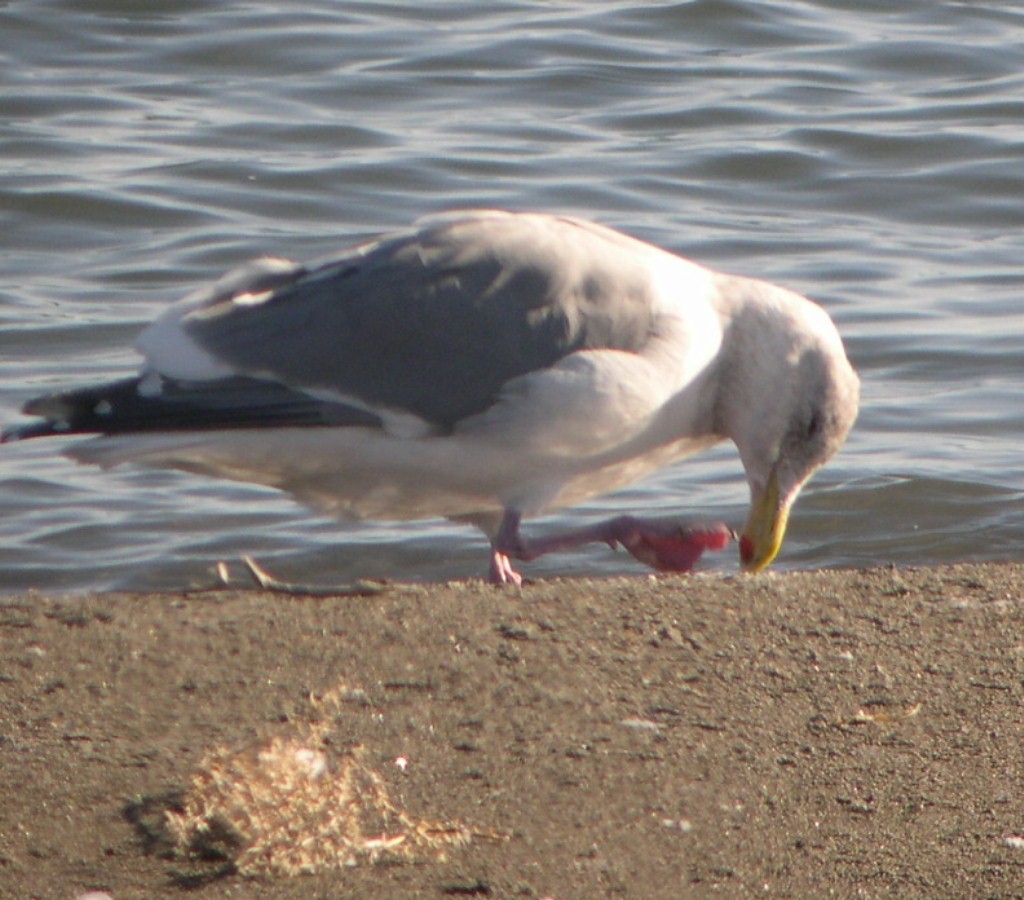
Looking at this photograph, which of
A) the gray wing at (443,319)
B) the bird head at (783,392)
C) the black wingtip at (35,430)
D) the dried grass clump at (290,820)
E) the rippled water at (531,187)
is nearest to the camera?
the dried grass clump at (290,820)

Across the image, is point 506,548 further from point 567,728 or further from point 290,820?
point 290,820

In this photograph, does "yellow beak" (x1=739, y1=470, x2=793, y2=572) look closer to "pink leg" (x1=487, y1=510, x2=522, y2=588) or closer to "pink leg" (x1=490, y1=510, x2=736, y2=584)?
"pink leg" (x1=490, y1=510, x2=736, y2=584)

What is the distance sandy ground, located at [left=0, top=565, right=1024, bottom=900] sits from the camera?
Result: 335 centimetres

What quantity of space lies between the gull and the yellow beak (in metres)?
0.18

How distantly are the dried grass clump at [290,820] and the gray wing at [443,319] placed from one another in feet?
6.20

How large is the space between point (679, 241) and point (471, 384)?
16.5ft

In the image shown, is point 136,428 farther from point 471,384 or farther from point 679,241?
point 679,241

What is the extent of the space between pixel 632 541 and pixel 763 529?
1.48 feet

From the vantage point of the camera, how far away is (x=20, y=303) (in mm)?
9250

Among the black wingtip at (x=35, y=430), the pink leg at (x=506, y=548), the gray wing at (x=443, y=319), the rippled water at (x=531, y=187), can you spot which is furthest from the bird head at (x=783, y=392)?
the black wingtip at (x=35, y=430)

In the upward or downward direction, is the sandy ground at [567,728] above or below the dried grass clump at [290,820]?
below

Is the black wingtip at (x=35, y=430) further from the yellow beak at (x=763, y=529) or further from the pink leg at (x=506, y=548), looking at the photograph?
the yellow beak at (x=763, y=529)

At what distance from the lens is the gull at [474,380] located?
202 inches

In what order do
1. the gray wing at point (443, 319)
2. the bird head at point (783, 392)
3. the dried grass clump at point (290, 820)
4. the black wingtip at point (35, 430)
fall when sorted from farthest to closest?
the bird head at point (783, 392) → the gray wing at point (443, 319) → the black wingtip at point (35, 430) → the dried grass clump at point (290, 820)
